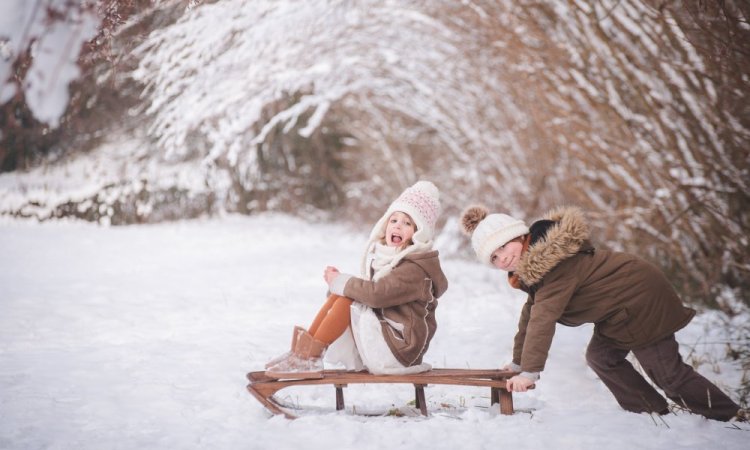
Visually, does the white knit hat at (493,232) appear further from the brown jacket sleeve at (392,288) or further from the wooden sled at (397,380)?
the wooden sled at (397,380)

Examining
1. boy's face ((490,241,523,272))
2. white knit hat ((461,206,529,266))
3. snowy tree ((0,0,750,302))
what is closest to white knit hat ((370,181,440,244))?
white knit hat ((461,206,529,266))

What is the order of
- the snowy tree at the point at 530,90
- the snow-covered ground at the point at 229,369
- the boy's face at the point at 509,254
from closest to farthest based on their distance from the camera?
the snow-covered ground at the point at 229,369 → the boy's face at the point at 509,254 → the snowy tree at the point at 530,90

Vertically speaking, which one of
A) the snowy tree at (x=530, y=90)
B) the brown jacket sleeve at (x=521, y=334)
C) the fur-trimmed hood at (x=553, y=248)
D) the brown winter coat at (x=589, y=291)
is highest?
the snowy tree at (x=530, y=90)

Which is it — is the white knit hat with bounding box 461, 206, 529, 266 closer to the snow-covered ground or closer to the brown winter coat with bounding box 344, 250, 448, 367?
the brown winter coat with bounding box 344, 250, 448, 367

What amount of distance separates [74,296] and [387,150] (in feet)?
21.4

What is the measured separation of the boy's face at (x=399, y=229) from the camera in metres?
3.07

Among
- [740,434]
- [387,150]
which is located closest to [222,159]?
[387,150]

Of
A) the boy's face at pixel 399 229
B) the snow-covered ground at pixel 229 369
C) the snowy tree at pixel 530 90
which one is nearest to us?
the snow-covered ground at pixel 229 369

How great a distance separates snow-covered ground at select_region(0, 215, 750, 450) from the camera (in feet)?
8.50

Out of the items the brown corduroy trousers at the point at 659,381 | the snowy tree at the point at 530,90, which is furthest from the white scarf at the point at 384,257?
the snowy tree at the point at 530,90

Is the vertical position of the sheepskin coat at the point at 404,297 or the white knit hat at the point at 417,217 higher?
the white knit hat at the point at 417,217

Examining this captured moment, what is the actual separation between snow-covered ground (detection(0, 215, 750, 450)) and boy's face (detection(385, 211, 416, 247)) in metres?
0.87

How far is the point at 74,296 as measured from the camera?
565 centimetres

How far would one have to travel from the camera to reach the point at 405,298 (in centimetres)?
291
